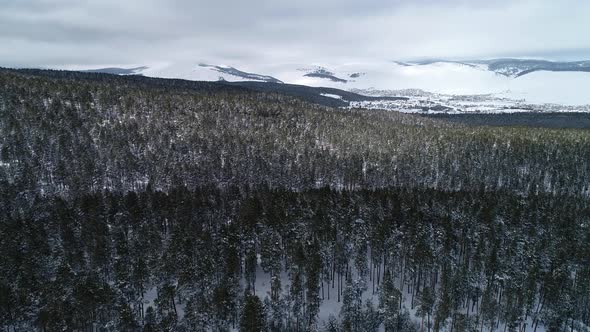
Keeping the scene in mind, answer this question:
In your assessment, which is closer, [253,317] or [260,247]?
[253,317]

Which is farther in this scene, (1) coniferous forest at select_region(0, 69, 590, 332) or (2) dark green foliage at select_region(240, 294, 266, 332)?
(1) coniferous forest at select_region(0, 69, 590, 332)

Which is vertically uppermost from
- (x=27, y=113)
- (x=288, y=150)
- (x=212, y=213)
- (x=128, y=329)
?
(x=27, y=113)

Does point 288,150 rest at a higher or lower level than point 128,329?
higher

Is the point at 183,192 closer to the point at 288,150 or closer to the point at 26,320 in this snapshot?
the point at 26,320

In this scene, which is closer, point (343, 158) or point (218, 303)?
point (218, 303)

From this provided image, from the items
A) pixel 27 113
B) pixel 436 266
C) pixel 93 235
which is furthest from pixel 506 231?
pixel 27 113

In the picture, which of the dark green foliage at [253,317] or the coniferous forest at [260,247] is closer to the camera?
the dark green foliage at [253,317]

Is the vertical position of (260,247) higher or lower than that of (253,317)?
higher

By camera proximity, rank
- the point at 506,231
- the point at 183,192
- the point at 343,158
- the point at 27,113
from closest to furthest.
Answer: the point at 506,231
the point at 183,192
the point at 27,113
the point at 343,158
